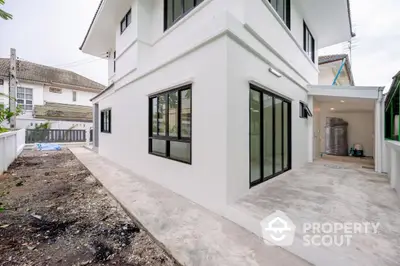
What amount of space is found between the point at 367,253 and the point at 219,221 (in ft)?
5.80

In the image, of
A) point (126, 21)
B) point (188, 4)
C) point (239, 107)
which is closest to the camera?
point (239, 107)

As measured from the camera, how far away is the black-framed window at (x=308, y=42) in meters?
7.49

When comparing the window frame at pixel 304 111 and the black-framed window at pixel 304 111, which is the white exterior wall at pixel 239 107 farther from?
the black-framed window at pixel 304 111

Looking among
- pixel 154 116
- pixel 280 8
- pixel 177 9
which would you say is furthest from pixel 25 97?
pixel 280 8

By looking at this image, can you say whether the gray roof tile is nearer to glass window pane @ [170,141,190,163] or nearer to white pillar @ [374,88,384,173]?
glass window pane @ [170,141,190,163]

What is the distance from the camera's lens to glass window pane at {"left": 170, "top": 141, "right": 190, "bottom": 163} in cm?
418

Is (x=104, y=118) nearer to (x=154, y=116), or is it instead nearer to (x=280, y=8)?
(x=154, y=116)

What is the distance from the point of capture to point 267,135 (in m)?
4.45

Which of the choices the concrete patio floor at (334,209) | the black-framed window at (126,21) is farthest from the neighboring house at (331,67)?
the black-framed window at (126,21)

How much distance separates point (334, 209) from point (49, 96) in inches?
960

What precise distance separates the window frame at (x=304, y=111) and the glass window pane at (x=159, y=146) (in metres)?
4.86

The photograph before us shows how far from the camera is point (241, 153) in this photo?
11.4ft

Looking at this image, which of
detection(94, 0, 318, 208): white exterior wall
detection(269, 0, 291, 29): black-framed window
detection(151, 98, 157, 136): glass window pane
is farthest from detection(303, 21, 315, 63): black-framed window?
detection(151, 98, 157, 136): glass window pane

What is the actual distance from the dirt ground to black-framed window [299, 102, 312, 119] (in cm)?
639
